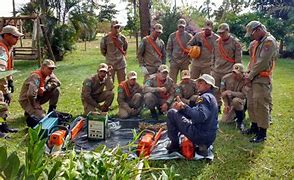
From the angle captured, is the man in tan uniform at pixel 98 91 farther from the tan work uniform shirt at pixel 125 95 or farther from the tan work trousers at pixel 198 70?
the tan work trousers at pixel 198 70

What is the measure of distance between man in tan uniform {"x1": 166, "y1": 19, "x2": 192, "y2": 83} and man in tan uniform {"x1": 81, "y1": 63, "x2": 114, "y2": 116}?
1598 millimetres

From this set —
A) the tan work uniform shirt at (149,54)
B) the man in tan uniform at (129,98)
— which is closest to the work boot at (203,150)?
the man in tan uniform at (129,98)

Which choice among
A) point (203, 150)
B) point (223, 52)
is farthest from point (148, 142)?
point (223, 52)

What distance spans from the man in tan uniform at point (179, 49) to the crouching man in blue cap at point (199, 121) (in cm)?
295

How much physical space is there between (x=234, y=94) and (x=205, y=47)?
4.40ft

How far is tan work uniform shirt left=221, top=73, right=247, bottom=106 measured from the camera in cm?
588

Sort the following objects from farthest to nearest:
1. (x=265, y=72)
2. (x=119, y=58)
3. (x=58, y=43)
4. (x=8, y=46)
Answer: (x=58, y=43)
(x=119, y=58)
(x=8, y=46)
(x=265, y=72)

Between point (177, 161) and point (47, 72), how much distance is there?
8.66ft

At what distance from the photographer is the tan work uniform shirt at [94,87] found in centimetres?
621

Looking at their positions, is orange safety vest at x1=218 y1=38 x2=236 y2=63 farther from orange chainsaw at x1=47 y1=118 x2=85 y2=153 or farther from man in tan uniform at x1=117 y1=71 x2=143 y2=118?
orange chainsaw at x1=47 y1=118 x2=85 y2=153

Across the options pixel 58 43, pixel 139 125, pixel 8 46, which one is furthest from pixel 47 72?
pixel 58 43

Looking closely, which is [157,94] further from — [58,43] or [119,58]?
[58,43]

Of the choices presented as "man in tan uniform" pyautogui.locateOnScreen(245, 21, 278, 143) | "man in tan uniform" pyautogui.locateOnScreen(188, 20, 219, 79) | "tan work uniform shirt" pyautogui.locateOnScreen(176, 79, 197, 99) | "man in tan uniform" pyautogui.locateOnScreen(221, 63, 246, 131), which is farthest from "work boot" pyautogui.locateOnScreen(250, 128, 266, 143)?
"man in tan uniform" pyautogui.locateOnScreen(188, 20, 219, 79)

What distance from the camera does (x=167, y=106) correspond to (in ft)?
20.2
